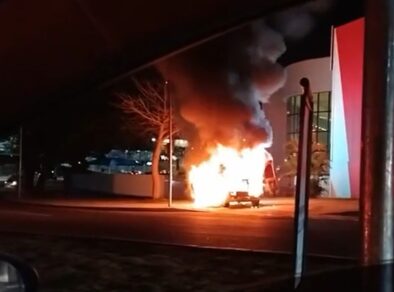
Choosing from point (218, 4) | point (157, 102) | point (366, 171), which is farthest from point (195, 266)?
point (157, 102)

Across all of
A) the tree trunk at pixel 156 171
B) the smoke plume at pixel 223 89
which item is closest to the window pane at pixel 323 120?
the smoke plume at pixel 223 89

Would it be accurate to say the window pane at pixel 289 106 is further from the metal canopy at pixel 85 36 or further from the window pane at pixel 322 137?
→ the metal canopy at pixel 85 36

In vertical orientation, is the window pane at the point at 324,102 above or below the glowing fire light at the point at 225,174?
above

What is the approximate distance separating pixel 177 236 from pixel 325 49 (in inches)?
1629

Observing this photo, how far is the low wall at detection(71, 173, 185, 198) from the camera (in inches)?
1791

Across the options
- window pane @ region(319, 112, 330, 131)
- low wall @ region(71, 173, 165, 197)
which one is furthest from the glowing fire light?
window pane @ region(319, 112, 330, 131)

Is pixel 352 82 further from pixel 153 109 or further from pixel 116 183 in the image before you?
pixel 116 183

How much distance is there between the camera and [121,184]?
4784cm

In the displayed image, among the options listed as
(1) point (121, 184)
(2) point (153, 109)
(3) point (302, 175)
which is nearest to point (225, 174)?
(2) point (153, 109)

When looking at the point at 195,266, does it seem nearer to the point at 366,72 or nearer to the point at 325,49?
the point at 366,72

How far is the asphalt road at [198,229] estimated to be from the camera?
56.6 feet

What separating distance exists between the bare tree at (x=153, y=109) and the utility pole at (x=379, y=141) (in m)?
32.8

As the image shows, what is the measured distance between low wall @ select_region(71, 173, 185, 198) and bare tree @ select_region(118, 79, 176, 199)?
2008 millimetres

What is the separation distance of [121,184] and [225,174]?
8.27 meters
